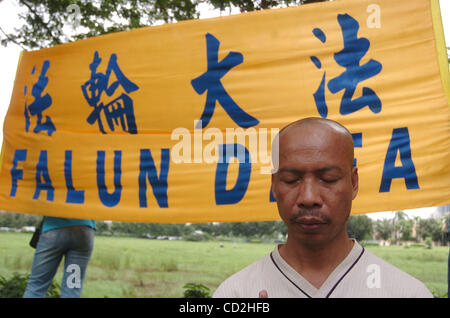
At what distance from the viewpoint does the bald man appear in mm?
836

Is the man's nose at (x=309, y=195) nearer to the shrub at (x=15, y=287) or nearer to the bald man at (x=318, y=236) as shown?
Result: the bald man at (x=318, y=236)

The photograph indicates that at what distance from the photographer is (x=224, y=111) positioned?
2.41 m

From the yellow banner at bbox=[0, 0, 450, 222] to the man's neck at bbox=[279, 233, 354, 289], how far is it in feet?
4.06

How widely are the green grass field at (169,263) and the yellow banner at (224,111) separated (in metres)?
1.28

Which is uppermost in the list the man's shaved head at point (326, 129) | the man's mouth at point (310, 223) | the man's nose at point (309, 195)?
the man's shaved head at point (326, 129)

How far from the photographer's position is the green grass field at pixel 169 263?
3441mm

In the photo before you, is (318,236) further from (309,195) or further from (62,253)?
(62,253)

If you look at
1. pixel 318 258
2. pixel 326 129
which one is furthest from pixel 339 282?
pixel 326 129

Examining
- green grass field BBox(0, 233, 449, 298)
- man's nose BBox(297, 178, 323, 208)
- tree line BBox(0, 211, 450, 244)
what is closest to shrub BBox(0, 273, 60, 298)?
green grass field BBox(0, 233, 449, 298)

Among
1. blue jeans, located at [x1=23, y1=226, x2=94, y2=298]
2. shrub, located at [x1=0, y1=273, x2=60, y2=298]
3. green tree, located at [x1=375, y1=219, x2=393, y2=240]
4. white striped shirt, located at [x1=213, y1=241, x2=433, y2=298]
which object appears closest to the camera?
white striped shirt, located at [x1=213, y1=241, x2=433, y2=298]

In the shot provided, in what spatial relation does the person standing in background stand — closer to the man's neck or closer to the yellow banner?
the yellow banner

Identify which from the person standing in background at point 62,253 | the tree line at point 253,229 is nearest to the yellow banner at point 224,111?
the person standing in background at point 62,253
